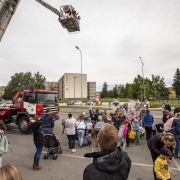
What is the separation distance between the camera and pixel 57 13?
30.5 feet

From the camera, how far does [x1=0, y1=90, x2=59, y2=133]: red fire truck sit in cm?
962

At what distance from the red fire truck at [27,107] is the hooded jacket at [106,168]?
8.62 m

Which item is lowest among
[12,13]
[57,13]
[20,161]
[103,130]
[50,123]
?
[20,161]

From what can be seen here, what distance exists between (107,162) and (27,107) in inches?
374

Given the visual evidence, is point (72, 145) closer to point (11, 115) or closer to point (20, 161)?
point (20, 161)

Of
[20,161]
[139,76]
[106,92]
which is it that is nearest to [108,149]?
[20,161]

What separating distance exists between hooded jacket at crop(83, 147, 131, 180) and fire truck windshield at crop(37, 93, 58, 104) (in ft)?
29.3

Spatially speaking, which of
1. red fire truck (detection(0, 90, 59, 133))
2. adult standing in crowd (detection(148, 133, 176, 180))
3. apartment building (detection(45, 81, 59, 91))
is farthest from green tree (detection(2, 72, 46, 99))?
adult standing in crowd (detection(148, 133, 176, 180))

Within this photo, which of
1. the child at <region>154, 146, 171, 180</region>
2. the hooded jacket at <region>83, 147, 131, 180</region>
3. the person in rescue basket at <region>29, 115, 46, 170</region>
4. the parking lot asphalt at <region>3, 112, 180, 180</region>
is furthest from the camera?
the person in rescue basket at <region>29, 115, 46, 170</region>

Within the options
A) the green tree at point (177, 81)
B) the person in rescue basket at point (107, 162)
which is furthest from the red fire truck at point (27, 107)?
the green tree at point (177, 81)

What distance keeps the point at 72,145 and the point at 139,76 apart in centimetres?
5543

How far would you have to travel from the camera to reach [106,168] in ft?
5.01

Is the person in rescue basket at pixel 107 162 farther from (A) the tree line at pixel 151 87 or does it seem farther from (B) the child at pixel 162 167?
(A) the tree line at pixel 151 87

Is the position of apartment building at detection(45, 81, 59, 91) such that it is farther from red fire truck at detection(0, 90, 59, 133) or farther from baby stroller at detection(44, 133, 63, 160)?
baby stroller at detection(44, 133, 63, 160)
